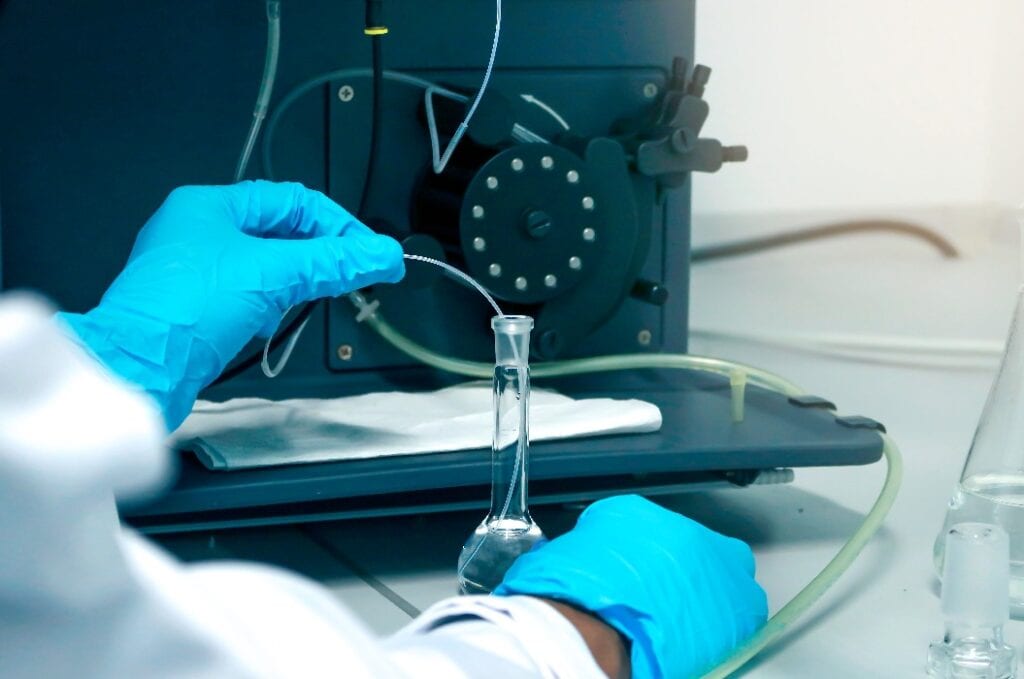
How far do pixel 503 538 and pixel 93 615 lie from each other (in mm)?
491

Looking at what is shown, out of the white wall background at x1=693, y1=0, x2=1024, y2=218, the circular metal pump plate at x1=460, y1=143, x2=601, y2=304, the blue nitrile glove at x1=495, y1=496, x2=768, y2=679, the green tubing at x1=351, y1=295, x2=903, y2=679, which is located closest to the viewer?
the blue nitrile glove at x1=495, y1=496, x2=768, y2=679

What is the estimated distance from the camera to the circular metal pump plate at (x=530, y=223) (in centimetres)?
99

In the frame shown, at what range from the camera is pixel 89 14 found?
3.27 ft

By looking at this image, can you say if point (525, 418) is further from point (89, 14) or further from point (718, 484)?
point (89, 14)

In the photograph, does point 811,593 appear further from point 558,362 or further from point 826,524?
point 558,362

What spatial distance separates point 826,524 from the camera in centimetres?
94

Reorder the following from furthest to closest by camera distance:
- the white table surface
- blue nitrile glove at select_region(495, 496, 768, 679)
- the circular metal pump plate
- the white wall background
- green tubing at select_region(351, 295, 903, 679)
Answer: the white wall background → the circular metal pump plate → green tubing at select_region(351, 295, 903, 679) → the white table surface → blue nitrile glove at select_region(495, 496, 768, 679)

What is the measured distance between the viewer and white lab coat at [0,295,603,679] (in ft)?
0.89

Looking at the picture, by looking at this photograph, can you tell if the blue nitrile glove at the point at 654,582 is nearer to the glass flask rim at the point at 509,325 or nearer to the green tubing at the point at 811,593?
the green tubing at the point at 811,593

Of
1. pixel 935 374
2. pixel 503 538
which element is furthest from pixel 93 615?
pixel 935 374

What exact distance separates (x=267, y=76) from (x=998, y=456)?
24.9 inches

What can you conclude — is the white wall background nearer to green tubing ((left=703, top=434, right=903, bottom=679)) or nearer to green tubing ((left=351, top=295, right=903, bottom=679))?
green tubing ((left=351, top=295, right=903, bottom=679))

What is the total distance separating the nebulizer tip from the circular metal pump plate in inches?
17.4

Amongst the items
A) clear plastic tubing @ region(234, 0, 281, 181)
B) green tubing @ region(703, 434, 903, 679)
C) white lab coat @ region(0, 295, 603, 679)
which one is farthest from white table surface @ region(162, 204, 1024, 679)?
white lab coat @ region(0, 295, 603, 679)
